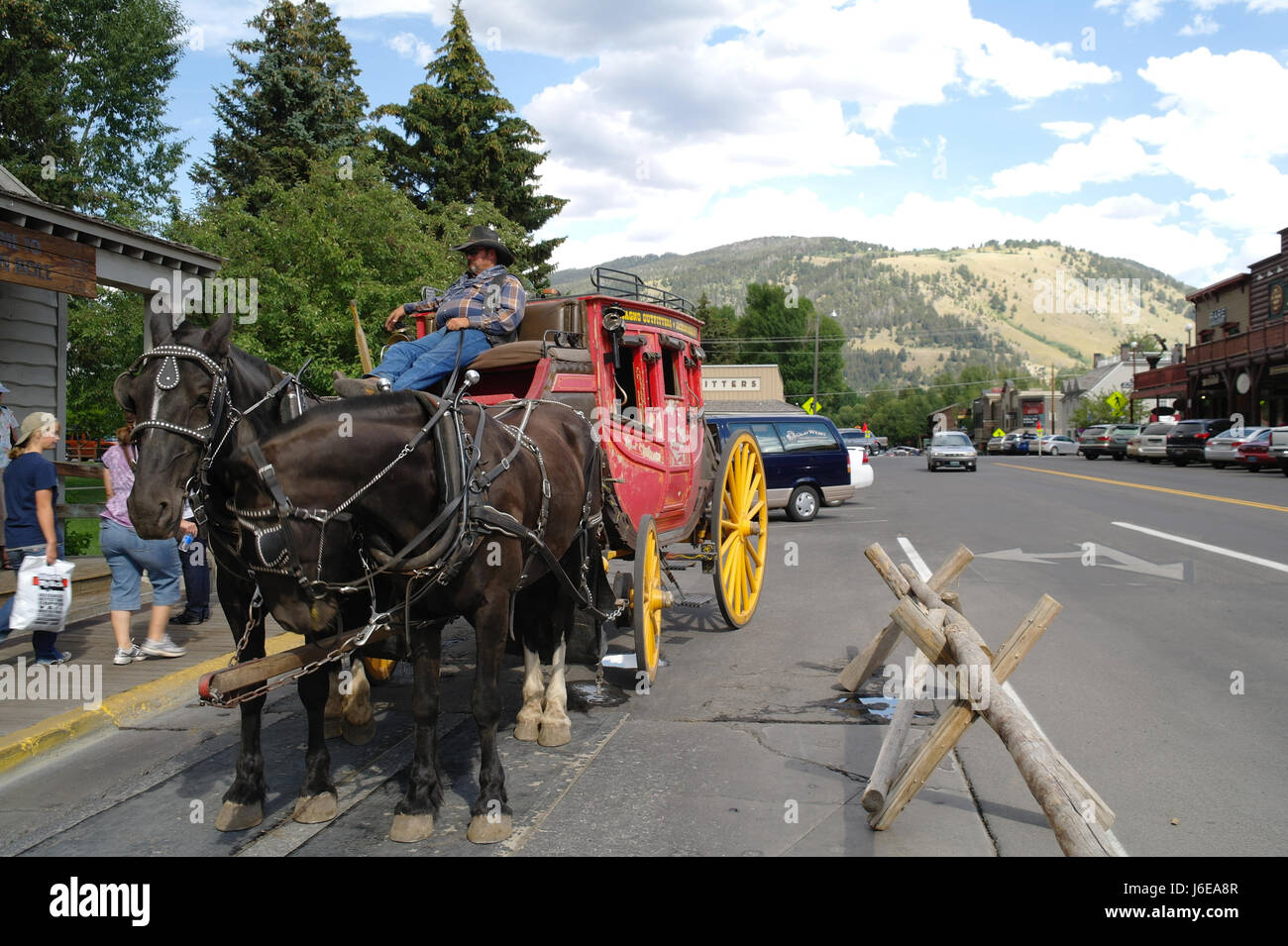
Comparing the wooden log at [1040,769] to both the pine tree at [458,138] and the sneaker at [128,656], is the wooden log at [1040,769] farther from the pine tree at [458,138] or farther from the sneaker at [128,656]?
the pine tree at [458,138]

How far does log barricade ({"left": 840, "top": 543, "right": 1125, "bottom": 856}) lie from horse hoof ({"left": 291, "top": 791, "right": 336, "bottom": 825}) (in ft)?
8.40

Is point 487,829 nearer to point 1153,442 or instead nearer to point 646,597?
point 646,597

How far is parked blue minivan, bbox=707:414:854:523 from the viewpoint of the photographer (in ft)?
58.9

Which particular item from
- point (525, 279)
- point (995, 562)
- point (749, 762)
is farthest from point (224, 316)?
point (525, 279)

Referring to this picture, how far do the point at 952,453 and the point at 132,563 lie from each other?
112ft

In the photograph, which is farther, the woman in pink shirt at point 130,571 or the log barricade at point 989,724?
the woman in pink shirt at point 130,571

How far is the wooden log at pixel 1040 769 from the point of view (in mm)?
3139

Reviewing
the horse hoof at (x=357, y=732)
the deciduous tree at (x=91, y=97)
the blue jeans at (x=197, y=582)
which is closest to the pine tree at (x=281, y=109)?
the deciduous tree at (x=91, y=97)

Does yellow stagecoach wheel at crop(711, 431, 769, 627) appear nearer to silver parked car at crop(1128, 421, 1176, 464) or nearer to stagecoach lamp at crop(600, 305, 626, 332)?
stagecoach lamp at crop(600, 305, 626, 332)

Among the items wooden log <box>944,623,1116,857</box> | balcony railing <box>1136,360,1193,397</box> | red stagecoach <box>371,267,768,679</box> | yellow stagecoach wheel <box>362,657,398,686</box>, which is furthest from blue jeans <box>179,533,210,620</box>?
→ balcony railing <box>1136,360,1193,397</box>

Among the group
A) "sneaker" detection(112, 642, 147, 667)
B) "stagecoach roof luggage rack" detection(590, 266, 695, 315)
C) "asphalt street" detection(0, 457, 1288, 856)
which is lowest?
"asphalt street" detection(0, 457, 1288, 856)

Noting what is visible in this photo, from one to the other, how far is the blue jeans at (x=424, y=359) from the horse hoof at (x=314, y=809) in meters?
2.44

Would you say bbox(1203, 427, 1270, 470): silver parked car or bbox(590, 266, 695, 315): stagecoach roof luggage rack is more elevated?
bbox(590, 266, 695, 315): stagecoach roof luggage rack
